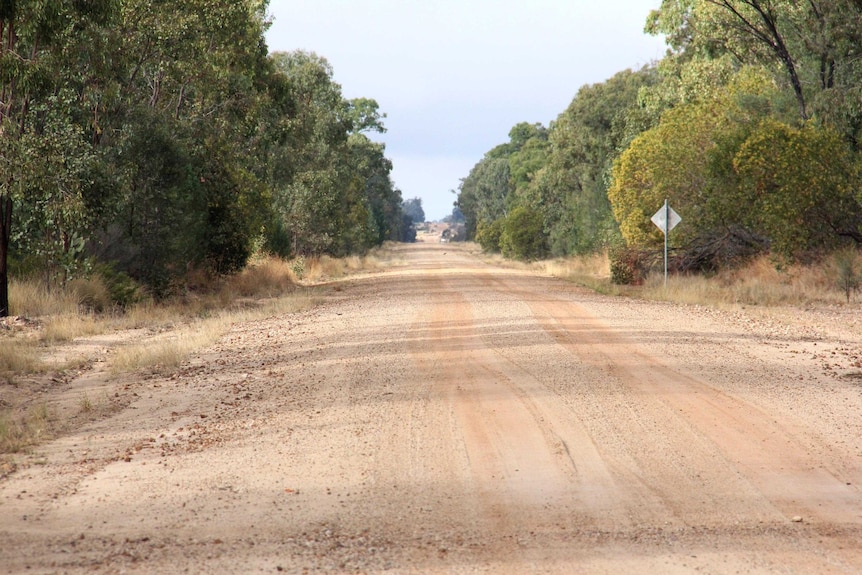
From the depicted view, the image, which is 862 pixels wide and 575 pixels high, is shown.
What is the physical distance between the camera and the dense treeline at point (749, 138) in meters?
27.8

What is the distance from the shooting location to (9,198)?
18031 mm

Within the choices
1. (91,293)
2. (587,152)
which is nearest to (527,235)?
(587,152)

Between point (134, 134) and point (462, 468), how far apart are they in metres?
17.9

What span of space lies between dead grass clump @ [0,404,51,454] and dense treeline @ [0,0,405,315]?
7.38m

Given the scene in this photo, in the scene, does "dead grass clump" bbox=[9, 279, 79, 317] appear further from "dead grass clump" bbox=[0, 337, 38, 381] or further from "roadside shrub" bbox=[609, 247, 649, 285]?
"roadside shrub" bbox=[609, 247, 649, 285]

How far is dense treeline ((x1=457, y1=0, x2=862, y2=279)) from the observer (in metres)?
27.8

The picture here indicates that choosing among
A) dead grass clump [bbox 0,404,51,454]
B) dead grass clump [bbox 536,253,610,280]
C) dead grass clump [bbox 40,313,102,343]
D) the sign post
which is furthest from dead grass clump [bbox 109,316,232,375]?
dead grass clump [bbox 536,253,610,280]

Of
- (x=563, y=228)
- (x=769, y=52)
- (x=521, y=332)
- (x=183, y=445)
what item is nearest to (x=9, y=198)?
(x=521, y=332)

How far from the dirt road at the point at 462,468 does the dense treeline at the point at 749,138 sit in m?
14.0

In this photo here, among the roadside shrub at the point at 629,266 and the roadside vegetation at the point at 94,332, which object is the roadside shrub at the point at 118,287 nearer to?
the roadside vegetation at the point at 94,332

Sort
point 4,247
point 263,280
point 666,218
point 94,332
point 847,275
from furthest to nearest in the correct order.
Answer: point 263,280 → point 666,218 → point 847,275 → point 4,247 → point 94,332

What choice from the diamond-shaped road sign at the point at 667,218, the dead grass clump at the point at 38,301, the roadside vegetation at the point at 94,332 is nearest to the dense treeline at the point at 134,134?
the dead grass clump at the point at 38,301

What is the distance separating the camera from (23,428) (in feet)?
30.8

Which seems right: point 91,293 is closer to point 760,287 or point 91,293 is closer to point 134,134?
point 134,134
